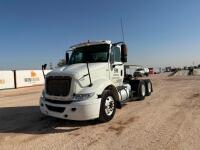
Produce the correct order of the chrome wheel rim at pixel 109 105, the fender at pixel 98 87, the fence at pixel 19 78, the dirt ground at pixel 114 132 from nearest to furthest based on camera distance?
the dirt ground at pixel 114 132
the fender at pixel 98 87
the chrome wheel rim at pixel 109 105
the fence at pixel 19 78

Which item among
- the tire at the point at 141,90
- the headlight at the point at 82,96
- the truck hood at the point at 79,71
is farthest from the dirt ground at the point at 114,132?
the tire at the point at 141,90

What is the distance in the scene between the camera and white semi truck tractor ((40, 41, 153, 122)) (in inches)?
261

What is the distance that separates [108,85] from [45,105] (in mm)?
2217

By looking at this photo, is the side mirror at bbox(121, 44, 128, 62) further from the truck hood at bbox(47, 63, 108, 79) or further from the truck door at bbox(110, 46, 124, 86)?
the truck hood at bbox(47, 63, 108, 79)

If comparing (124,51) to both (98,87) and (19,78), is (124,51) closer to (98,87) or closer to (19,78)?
(98,87)

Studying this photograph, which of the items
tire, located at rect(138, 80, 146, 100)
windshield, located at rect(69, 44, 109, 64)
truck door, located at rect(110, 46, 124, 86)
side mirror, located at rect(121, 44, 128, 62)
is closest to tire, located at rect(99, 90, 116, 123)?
truck door, located at rect(110, 46, 124, 86)

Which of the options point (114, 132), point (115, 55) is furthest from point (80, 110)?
point (115, 55)

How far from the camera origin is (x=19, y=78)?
1108 inches

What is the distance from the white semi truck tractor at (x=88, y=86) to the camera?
261 inches

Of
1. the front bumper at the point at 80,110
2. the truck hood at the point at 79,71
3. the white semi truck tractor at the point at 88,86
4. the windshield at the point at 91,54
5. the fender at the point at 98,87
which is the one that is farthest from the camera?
the windshield at the point at 91,54

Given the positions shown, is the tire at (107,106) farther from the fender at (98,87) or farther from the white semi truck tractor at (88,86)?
the fender at (98,87)

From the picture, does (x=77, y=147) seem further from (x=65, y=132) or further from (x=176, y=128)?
(x=176, y=128)

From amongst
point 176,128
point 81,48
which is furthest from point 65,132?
point 81,48

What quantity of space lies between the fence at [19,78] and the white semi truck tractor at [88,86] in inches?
777
